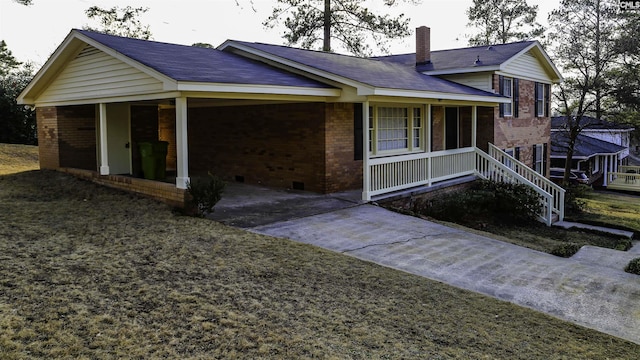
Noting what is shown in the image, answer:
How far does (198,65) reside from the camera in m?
11.4

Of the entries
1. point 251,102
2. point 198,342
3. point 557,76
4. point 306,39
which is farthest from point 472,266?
point 306,39

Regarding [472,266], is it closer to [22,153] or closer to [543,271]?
[543,271]

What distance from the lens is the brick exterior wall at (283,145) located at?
43.4 ft

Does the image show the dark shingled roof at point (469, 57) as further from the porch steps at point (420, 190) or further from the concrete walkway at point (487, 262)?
the concrete walkway at point (487, 262)

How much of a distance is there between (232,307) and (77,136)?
11.1m

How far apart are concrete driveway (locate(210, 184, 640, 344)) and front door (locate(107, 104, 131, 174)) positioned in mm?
4915

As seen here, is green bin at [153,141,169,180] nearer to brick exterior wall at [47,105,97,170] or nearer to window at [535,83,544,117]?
brick exterior wall at [47,105,97,170]

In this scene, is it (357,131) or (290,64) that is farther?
(357,131)

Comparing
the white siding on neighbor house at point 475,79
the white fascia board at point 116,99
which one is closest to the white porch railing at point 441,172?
the white siding on neighbor house at point 475,79

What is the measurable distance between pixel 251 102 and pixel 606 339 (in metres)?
10.4

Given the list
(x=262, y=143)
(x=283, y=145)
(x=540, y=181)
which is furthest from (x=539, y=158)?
(x=262, y=143)

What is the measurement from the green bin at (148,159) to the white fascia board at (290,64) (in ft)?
12.0

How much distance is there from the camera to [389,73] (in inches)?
617

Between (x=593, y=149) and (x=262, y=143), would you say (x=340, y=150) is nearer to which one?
(x=262, y=143)
